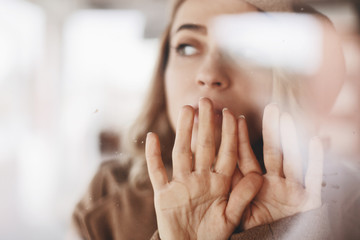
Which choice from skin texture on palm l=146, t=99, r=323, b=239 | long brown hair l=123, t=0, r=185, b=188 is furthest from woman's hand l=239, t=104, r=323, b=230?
long brown hair l=123, t=0, r=185, b=188

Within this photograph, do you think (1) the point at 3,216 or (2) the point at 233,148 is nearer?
(2) the point at 233,148

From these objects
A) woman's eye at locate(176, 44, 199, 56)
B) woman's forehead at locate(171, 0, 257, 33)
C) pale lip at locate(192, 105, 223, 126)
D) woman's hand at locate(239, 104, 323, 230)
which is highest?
woman's forehead at locate(171, 0, 257, 33)

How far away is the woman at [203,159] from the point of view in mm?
439

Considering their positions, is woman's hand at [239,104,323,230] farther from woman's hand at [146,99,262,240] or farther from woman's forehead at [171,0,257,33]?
woman's forehead at [171,0,257,33]

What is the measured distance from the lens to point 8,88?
21.6 inches

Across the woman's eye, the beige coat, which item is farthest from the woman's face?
the beige coat

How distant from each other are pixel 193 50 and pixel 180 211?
0.24 m

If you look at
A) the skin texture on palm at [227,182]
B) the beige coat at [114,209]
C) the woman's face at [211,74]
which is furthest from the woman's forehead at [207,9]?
the beige coat at [114,209]

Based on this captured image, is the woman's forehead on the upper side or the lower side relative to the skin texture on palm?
upper

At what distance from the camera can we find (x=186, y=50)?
486 millimetres

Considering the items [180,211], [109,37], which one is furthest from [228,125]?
Answer: [109,37]

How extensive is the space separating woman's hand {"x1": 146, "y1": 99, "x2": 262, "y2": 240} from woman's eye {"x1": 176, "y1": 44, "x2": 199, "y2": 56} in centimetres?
10

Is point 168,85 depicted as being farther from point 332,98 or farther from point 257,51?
point 332,98

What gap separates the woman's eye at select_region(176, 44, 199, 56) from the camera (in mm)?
482
